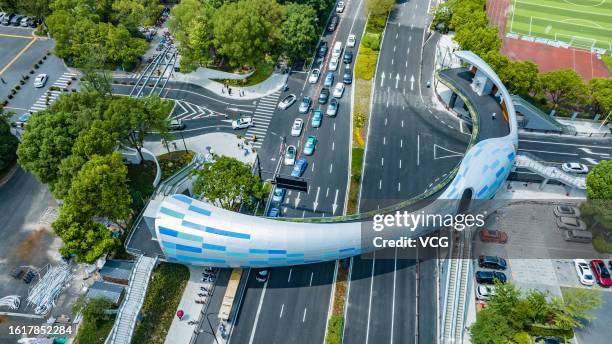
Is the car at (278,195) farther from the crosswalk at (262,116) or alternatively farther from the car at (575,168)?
the car at (575,168)

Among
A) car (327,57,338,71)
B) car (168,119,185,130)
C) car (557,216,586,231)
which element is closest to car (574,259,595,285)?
car (557,216,586,231)

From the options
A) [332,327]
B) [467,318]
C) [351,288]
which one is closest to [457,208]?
[467,318]

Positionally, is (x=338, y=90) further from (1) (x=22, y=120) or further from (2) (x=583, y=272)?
(1) (x=22, y=120)

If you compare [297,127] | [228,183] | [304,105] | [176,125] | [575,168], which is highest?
[304,105]

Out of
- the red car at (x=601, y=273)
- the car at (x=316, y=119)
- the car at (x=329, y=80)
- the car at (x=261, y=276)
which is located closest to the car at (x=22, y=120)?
the car at (x=316, y=119)

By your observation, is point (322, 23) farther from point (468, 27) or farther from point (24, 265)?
point (24, 265)

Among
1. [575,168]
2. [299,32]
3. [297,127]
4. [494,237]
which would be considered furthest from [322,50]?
[575,168]
